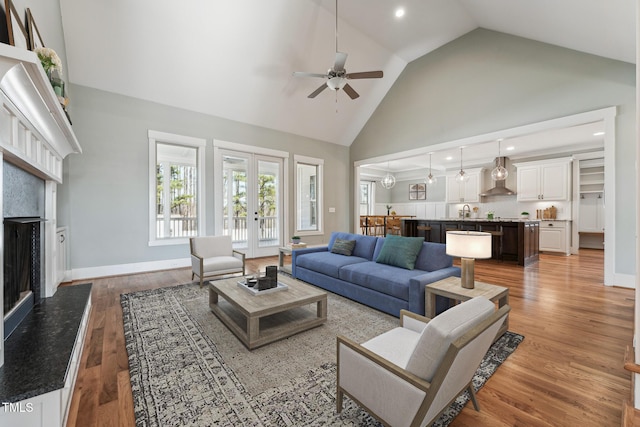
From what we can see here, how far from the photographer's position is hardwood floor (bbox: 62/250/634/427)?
1482 millimetres

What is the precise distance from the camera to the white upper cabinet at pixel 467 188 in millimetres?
8695

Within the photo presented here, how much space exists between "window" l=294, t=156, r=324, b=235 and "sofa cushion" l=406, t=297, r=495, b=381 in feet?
19.5

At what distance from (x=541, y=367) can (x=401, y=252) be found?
1.56 meters

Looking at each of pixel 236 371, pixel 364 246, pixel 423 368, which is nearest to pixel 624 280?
pixel 364 246

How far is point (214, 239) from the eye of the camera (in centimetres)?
434

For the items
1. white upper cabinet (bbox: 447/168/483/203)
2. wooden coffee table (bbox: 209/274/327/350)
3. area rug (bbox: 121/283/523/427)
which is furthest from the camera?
white upper cabinet (bbox: 447/168/483/203)

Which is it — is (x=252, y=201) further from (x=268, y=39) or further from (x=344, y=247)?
(x=268, y=39)

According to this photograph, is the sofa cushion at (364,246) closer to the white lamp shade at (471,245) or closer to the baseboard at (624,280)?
the white lamp shade at (471,245)

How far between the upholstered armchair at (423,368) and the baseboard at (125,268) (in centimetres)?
466

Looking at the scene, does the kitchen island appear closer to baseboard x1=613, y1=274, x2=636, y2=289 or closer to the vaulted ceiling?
Answer: baseboard x1=613, y1=274, x2=636, y2=289

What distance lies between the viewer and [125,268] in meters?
4.58

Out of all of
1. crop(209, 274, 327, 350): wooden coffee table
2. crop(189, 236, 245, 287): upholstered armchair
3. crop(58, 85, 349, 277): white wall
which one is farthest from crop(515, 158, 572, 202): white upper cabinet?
crop(58, 85, 349, 277): white wall

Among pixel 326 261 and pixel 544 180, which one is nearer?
pixel 326 261

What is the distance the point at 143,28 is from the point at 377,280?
16.5ft
